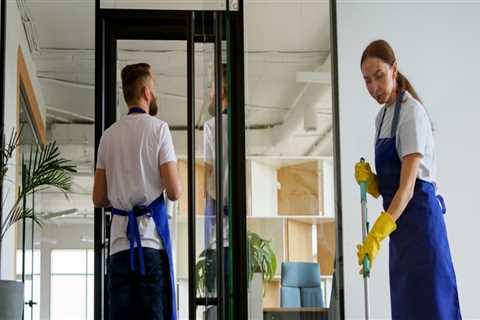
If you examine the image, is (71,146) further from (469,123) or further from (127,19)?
(469,123)

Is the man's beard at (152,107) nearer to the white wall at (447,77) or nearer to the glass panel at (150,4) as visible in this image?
the glass panel at (150,4)

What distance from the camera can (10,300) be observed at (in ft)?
9.77

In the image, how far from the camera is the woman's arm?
2.97m

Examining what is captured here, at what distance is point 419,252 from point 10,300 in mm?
1252

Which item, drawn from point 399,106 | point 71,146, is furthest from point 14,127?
point 399,106

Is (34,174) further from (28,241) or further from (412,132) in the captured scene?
(412,132)

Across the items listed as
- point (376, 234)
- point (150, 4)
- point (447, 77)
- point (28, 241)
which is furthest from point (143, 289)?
point (447, 77)

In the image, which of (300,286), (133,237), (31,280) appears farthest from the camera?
(31,280)

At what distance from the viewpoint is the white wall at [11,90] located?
11.5 feet

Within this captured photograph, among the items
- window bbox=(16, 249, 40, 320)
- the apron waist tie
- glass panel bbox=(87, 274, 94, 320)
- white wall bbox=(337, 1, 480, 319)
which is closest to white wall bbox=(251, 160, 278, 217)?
the apron waist tie

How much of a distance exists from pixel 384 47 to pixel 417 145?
113cm

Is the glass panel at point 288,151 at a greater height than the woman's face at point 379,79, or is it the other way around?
the woman's face at point 379,79

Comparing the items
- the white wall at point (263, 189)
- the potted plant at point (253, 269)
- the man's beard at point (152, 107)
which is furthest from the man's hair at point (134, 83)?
the potted plant at point (253, 269)

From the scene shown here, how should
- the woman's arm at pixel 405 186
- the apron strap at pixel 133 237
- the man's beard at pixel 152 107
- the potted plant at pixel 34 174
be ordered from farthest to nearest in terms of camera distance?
1. the potted plant at pixel 34 174
2. the woman's arm at pixel 405 186
3. the man's beard at pixel 152 107
4. the apron strap at pixel 133 237
